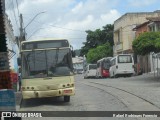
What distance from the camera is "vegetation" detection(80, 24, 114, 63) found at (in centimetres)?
7856

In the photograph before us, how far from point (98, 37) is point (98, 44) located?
2.03 m

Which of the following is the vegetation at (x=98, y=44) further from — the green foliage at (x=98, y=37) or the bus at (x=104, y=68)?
the bus at (x=104, y=68)

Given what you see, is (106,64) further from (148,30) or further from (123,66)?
(148,30)

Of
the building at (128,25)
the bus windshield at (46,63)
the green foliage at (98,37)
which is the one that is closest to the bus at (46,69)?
the bus windshield at (46,63)

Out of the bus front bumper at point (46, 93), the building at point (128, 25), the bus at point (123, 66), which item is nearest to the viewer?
the bus front bumper at point (46, 93)

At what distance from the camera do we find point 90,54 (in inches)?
3179

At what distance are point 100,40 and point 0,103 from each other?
258 ft

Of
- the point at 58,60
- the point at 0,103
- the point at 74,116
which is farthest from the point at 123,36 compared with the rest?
the point at 0,103

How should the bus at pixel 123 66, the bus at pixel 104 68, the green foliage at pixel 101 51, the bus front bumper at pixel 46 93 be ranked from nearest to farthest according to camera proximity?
the bus front bumper at pixel 46 93 → the bus at pixel 123 66 → the bus at pixel 104 68 → the green foliage at pixel 101 51

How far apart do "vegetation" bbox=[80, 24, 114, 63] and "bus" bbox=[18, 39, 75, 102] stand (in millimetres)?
60563

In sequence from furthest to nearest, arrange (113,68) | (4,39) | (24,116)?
(113,68)
(24,116)
(4,39)

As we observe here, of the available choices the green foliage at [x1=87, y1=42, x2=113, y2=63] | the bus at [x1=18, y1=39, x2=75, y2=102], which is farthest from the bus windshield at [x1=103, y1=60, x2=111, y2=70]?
the bus at [x1=18, y1=39, x2=75, y2=102]

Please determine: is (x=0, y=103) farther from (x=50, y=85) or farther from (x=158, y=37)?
(x=158, y=37)

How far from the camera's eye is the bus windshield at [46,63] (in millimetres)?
17172
